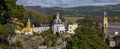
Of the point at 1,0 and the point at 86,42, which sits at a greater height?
the point at 1,0

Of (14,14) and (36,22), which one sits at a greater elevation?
(14,14)

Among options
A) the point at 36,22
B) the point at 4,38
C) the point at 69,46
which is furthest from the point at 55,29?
the point at 4,38

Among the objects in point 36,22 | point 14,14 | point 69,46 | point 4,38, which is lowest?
point 36,22

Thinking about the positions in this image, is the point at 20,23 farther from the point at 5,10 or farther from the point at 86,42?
the point at 86,42

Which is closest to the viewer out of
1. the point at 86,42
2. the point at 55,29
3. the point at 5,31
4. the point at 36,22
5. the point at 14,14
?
the point at 14,14

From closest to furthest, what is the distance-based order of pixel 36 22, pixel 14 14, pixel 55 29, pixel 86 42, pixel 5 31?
pixel 14 14 → pixel 5 31 → pixel 86 42 → pixel 55 29 → pixel 36 22

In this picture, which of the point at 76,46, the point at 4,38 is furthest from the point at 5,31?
the point at 76,46

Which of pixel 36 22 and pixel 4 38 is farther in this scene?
pixel 36 22

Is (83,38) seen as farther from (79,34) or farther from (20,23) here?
(20,23)

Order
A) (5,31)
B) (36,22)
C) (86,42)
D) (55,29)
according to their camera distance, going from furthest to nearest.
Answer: (36,22) < (55,29) < (86,42) < (5,31)
